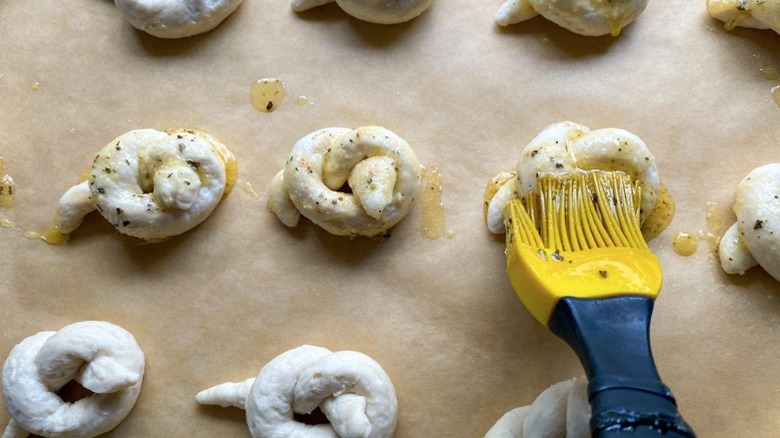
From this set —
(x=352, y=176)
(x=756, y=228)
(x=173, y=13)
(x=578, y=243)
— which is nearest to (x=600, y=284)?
(x=578, y=243)

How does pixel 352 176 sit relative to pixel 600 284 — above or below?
below

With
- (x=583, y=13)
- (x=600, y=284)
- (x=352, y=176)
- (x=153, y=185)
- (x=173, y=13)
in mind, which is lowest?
(x=153, y=185)

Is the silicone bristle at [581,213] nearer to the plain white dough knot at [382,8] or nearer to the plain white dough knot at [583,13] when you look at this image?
the plain white dough knot at [583,13]

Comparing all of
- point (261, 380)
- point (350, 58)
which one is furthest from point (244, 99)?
point (261, 380)

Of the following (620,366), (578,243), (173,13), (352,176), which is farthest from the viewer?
(173,13)

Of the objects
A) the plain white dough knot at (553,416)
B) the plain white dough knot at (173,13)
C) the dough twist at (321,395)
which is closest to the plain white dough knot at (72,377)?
the dough twist at (321,395)

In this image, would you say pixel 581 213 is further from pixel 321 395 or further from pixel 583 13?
pixel 321 395

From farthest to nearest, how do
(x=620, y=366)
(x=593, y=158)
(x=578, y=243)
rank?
1. (x=593, y=158)
2. (x=578, y=243)
3. (x=620, y=366)
